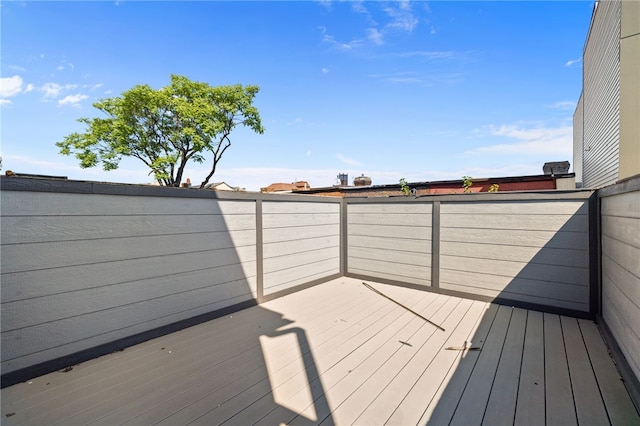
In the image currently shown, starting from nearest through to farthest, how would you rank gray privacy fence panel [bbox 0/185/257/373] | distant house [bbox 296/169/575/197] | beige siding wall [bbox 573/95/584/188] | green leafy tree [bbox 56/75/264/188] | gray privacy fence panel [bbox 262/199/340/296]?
gray privacy fence panel [bbox 0/185/257/373] < gray privacy fence panel [bbox 262/199/340/296] < distant house [bbox 296/169/575/197] < beige siding wall [bbox 573/95/584/188] < green leafy tree [bbox 56/75/264/188]

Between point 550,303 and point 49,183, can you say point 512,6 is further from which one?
point 49,183

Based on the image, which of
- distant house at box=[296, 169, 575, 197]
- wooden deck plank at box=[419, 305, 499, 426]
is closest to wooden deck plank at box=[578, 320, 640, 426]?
wooden deck plank at box=[419, 305, 499, 426]

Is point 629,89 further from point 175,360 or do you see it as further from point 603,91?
point 175,360

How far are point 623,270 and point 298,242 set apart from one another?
10.4 ft

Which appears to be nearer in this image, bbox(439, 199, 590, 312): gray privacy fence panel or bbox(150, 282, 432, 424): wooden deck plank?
bbox(150, 282, 432, 424): wooden deck plank

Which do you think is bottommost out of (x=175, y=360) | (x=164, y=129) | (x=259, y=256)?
(x=175, y=360)

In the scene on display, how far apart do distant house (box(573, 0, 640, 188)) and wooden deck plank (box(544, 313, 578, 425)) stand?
10.8 feet

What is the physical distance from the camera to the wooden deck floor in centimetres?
150

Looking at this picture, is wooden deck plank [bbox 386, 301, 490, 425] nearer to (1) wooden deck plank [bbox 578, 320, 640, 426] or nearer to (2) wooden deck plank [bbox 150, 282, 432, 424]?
(2) wooden deck plank [bbox 150, 282, 432, 424]

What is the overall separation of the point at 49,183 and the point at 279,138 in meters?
12.1

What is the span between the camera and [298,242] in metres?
3.97

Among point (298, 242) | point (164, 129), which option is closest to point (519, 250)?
point (298, 242)

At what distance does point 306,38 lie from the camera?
7320mm

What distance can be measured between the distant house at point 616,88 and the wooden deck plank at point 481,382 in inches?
144
